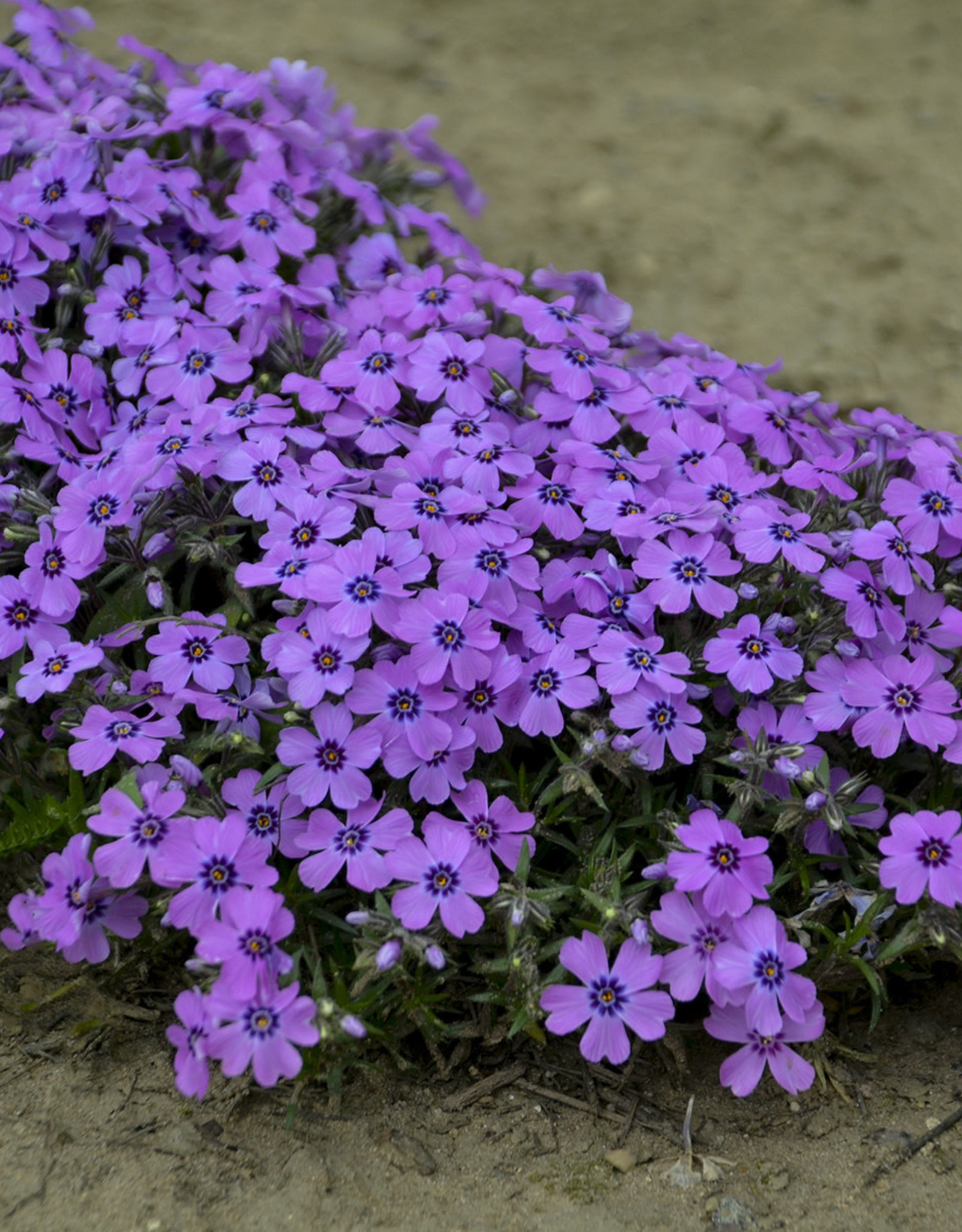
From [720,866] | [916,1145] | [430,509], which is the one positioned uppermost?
[430,509]

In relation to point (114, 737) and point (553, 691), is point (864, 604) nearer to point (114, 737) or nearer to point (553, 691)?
point (553, 691)

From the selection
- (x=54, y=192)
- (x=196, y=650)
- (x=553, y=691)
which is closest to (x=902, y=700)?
(x=553, y=691)

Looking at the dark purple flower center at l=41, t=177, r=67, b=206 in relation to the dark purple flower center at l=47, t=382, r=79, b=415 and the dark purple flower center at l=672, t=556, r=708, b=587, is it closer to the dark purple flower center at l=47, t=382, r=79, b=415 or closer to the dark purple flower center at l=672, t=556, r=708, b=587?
the dark purple flower center at l=47, t=382, r=79, b=415

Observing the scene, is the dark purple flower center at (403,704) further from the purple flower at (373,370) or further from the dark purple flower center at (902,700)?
the dark purple flower center at (902,700)

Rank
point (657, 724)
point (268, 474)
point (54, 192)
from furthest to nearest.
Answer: point (54, 192) < point (268, 474) < point (657, 724)

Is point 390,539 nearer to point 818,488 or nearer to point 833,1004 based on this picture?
point 818,488

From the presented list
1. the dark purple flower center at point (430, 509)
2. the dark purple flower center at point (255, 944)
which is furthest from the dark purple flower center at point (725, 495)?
the dark purple flower center at point (255, 944)

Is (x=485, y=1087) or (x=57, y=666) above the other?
(x=57, y=666)

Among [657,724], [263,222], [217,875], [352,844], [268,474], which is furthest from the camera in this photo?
[263,222]

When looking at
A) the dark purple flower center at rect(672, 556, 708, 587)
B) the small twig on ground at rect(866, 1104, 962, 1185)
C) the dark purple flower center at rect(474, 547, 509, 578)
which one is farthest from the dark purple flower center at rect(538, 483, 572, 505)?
the small twig on ground at rect(866, 1104, 962, 1185)
